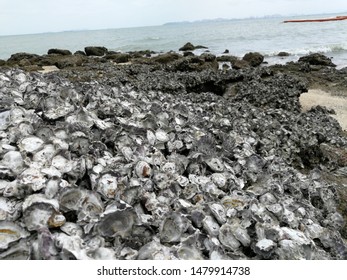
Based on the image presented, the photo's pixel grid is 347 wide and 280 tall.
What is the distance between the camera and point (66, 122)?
324cm

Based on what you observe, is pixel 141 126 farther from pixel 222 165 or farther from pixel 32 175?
pixel 32 175

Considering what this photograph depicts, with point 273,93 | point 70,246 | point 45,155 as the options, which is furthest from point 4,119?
point 273,93

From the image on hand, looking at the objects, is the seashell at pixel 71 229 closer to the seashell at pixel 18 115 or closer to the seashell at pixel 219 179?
the seashell at pixel 219 179

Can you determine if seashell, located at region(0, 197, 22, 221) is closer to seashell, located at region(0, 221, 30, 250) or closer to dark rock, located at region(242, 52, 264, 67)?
seashell, located at region(0, 221, 30, 250)

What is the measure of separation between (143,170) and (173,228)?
635 mm

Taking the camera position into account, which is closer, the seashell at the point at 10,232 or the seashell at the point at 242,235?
the seashell at the point at 10,232

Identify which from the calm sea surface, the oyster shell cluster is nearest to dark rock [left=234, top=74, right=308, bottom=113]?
the oyster shell cluster

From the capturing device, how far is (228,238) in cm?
223

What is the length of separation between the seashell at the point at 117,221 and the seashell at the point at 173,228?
0.20 metres

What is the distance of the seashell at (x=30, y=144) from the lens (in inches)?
106

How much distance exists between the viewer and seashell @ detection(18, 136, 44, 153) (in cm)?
270

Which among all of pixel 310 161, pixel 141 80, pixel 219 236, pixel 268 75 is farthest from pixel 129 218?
pixel 268 75

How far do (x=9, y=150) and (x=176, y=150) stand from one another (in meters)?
1.45

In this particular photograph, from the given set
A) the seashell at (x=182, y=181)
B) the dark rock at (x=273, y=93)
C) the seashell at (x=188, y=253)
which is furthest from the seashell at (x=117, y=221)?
the dark rock at (x=273, y=93)
